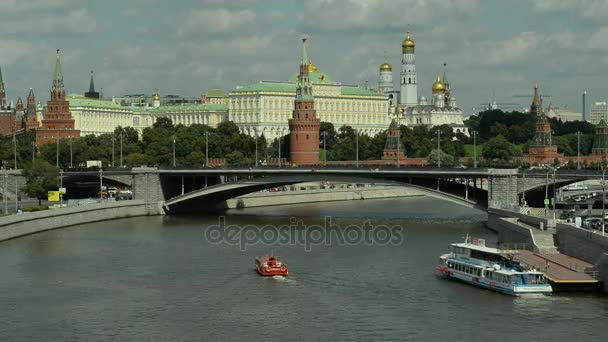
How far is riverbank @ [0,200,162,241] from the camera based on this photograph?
2835 inches

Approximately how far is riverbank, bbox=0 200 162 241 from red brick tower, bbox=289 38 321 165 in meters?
40.6

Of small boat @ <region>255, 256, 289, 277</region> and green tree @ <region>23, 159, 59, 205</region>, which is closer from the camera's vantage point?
small boat @ <region>255, 256, 289, 277</region>

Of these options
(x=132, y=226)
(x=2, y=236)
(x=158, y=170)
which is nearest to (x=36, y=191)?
(x=158, y=170)

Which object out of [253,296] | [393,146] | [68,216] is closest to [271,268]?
[253,296]

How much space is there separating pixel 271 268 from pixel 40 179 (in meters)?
46.4

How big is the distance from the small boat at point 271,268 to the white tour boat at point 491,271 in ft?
22.2

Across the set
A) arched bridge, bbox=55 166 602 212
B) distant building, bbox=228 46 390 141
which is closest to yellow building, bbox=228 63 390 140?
distant building, bbox=228 46 390 141

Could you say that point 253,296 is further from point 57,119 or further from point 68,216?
point 57,119

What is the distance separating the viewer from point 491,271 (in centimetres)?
5300

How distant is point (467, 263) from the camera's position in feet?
181

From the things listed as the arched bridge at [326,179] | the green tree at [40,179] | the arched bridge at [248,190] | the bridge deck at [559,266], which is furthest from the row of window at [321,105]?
the bridge deck at [559,266]

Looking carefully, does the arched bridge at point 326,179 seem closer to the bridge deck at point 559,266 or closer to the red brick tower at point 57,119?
the bridge deck at point 559,266

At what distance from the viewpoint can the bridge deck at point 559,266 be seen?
5106 cm

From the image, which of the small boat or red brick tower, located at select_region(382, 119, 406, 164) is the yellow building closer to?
red brick tower, located at select_region(382, 119, 406, 164)
